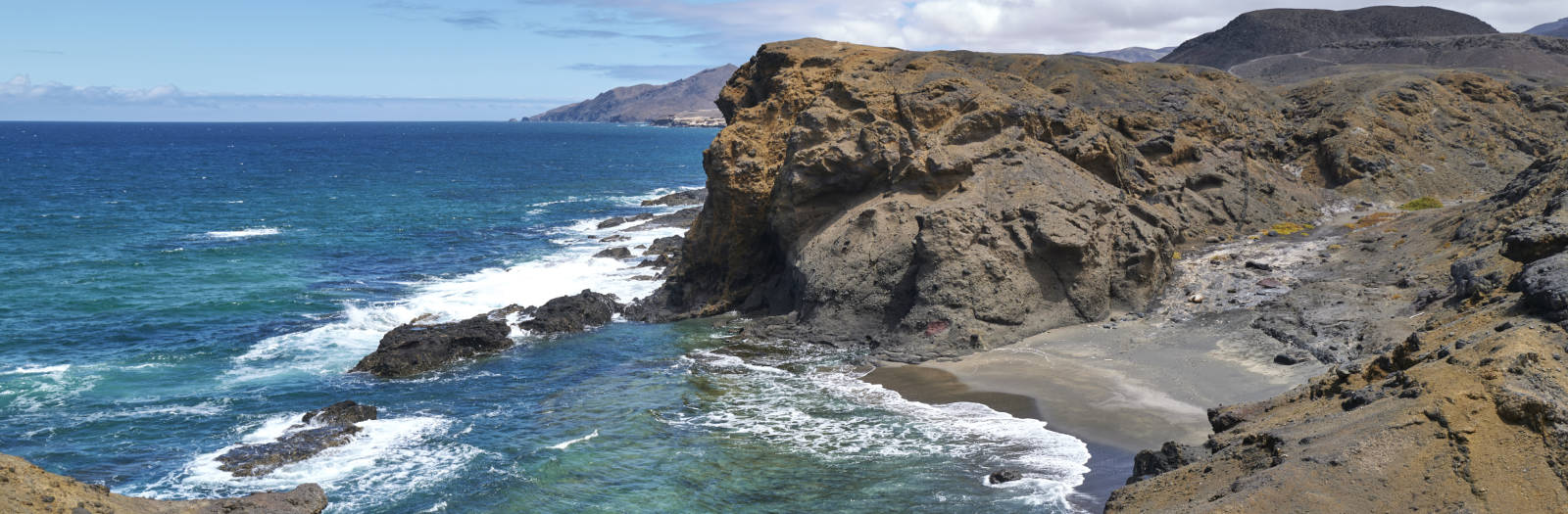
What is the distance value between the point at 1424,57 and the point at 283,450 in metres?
74.8

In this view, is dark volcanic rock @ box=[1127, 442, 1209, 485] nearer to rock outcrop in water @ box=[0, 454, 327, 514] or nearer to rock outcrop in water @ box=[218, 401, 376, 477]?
rock outcrop in water @ box=[0, 454, 327, 514]

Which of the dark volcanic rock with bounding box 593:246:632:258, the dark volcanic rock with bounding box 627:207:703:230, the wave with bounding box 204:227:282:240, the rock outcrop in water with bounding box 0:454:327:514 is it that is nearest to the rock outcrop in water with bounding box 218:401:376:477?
the rock outcrop in water with bounding box 0:454:327:514

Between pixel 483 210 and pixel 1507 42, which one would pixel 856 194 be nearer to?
pixel 483 210

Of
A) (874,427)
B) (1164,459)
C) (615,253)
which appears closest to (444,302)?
(615,253)

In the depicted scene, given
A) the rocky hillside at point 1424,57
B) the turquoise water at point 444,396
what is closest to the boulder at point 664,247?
the turquoise water at point 444,396

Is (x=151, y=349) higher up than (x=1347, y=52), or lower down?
lower down

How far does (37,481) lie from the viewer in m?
10.3

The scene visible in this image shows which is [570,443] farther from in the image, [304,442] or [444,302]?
[444,302]

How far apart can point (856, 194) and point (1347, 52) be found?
206ft

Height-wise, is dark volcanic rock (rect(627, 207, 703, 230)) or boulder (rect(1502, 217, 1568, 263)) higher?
boulder (rect(1502, 217, 1568, 263))

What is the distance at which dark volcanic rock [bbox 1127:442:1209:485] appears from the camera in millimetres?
14133

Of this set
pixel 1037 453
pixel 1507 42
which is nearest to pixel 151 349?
pixel 1037 453

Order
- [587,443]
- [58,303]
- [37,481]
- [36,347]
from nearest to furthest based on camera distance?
[37,481]
[587,443]
[36,347]
[58,303]

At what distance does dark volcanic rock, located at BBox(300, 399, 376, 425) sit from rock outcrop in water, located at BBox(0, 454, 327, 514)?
865cm
